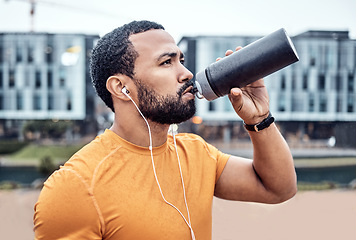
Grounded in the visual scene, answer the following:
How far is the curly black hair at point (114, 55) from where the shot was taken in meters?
1.79

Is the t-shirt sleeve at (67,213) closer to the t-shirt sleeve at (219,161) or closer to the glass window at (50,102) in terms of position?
the t-shirt sleeve at (219,161)

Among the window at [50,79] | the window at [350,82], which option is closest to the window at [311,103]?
the window at [350,82]

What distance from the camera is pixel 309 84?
3997 centimetres

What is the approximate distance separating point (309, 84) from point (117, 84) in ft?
135

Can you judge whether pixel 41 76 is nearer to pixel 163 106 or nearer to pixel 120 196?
pixel 163 106

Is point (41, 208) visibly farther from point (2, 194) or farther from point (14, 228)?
point (2, 194)

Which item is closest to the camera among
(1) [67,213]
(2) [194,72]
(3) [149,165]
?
(1) [67,213]

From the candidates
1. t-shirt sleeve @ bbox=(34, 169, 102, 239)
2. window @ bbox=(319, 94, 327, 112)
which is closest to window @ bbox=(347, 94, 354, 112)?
window @ bbox=(319, 94, 327, 112)

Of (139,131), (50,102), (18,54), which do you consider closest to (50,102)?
(50,102)

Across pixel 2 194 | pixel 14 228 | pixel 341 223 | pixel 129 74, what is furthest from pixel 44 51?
pixel 129 74

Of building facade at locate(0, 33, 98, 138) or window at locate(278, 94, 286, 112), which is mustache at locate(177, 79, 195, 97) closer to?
building facade at locate(0, 33, 98, 138)

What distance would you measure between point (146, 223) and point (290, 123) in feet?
135

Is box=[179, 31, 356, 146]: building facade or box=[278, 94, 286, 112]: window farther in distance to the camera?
box=[278, 94, 286, 112]: window

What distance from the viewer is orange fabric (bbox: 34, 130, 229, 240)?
1.48m
